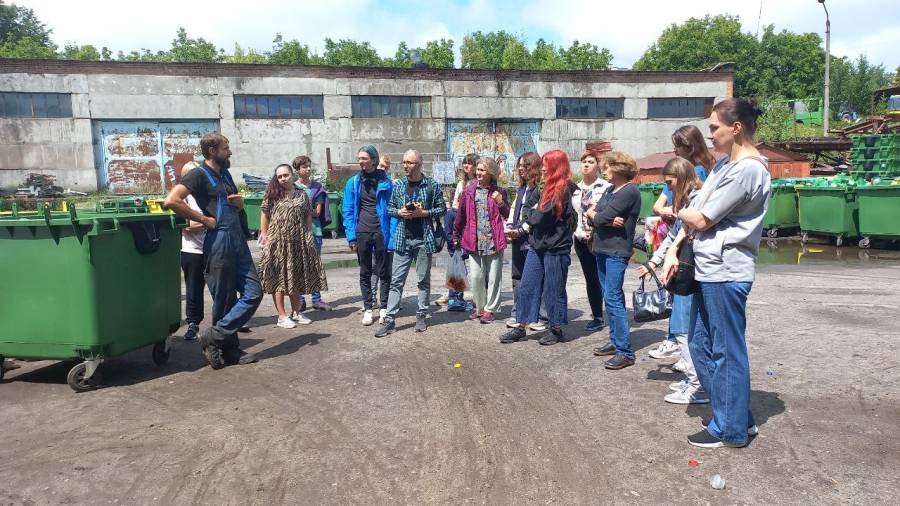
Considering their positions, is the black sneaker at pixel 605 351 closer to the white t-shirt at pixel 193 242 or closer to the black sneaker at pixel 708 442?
the black sneaker at pixel 708 442

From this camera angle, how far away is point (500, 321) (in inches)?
280

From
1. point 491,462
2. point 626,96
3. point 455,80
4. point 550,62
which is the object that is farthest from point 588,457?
point 550,62

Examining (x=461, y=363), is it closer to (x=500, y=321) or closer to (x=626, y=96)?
(x=500, y=321)

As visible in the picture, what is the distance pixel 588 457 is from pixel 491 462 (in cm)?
56

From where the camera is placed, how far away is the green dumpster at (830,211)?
13.7 metres

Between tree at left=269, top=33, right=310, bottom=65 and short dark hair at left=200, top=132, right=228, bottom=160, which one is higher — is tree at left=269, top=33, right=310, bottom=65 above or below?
above

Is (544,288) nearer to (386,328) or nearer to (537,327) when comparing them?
(537,327)

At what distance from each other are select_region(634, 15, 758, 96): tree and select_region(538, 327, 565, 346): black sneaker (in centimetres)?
6313

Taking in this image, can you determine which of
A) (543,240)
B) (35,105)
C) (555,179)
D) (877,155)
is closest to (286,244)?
(543,240)

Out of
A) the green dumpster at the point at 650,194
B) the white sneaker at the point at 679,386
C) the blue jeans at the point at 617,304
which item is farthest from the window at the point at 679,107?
the white sneaker at the point at 679,386

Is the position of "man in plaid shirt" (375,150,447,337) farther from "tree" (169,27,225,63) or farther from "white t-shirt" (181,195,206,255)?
"tree" (169,27,225,63)

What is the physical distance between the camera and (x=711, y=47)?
63156 mm

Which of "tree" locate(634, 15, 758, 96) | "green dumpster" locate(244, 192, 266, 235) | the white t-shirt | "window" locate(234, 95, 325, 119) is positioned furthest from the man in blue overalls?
"tree" locate(634, 15, 758, 96)

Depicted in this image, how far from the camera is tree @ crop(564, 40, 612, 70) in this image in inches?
2689
